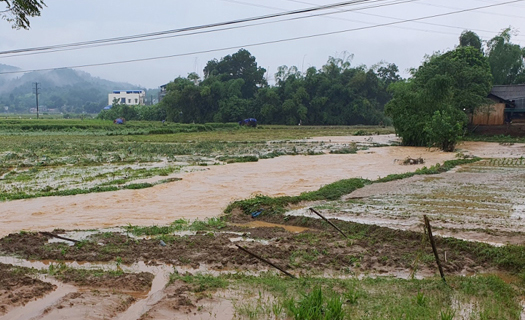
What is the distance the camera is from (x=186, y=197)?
1280 cm

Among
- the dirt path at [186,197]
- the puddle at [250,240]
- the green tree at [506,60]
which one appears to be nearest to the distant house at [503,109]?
the green tree at [506,60]

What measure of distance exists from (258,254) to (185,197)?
6129mm

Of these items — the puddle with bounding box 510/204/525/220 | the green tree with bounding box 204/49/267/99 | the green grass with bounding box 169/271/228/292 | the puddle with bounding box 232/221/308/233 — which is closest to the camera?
the green grass with bounding box 169/271/228/292

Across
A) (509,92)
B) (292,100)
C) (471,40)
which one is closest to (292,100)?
(292,100)

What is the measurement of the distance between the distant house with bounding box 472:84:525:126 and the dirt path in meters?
14.8

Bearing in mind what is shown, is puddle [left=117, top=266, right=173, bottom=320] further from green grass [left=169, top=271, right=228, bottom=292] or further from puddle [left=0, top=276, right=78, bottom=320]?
puddle [left=0, top=276, right=78, bottom=320]

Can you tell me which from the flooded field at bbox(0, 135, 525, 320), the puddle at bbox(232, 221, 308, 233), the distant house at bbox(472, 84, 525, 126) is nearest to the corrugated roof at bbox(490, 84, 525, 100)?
the distant house at bbox(472, 84, 525, 126)

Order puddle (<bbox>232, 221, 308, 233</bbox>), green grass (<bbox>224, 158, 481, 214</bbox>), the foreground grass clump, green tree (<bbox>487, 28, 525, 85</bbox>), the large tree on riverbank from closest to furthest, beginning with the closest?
the foreground grass clump, puddle (<bbox>232, 221, 308, 233</bbox>), green grass (<bbox>224, 158, 481, 214</bbox>), the large tree on riverbank, green tree (<bbox>487, 28, 525, 85</bbox>)

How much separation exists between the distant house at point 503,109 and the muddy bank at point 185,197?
1520cm

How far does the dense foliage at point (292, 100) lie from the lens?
61.8 m

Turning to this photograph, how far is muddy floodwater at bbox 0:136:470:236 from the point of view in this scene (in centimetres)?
1029

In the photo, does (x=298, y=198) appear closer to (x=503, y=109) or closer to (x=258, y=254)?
(x=258, y=254)

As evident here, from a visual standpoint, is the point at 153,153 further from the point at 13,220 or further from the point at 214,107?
the point at 214,107

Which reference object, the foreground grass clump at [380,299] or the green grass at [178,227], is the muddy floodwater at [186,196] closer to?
the green grass at [178,227]
